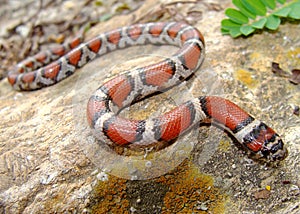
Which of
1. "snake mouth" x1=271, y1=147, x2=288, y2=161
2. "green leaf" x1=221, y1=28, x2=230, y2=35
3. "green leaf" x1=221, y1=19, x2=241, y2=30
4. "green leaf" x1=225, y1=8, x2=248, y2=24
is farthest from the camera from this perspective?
"green leaf" x1=221, y1=28, x2=230, y2=35

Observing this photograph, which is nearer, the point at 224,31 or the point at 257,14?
the point at 257,14

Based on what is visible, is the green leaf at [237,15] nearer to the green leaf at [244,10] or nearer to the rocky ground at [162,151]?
the green leaf at [244,10]

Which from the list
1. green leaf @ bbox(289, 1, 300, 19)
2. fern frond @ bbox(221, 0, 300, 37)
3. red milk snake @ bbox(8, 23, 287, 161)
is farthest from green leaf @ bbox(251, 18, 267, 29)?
red milk snake @ bbox(8, 23, 287, 161)

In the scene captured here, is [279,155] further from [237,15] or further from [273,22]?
[237,15]

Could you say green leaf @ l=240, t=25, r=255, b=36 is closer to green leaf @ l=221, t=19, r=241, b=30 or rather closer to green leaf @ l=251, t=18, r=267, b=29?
green leaf @ l=251, t=18, r=267, b=29

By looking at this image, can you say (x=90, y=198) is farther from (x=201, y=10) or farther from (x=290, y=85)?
(x=201, y=10)

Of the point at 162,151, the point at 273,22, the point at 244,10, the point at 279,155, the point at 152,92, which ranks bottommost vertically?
the point at 279,155

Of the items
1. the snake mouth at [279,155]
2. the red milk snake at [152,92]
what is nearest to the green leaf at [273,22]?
the red milk snake at [152,92]

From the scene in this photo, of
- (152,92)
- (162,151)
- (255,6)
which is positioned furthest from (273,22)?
(162,151)
